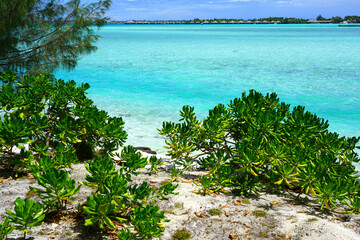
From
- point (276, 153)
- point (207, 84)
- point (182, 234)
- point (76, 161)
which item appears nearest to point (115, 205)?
point (182, 234)

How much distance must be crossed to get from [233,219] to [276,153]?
0.76m

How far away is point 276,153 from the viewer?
117 inches

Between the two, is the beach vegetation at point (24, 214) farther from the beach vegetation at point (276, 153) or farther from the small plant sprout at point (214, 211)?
the beach vegetation at point (276, 153)

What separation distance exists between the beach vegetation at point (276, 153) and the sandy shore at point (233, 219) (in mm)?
145

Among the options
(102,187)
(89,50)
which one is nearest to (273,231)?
(102,187)

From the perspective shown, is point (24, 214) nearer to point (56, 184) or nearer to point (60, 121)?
point (56, 184)

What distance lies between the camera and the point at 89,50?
6.57 metres

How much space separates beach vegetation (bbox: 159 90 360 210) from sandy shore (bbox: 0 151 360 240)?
0.48 feet

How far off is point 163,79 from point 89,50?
365 inches

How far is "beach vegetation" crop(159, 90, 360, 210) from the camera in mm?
2881

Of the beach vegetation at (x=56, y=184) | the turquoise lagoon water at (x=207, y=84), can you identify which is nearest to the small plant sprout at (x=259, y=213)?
the beach vegetation at (x=56, y=184)

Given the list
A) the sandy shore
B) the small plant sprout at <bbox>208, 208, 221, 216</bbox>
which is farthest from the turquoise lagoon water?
the small plant sprout at <bbox>208, 208, 221, 216</bbox>

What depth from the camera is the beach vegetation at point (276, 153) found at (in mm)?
2881

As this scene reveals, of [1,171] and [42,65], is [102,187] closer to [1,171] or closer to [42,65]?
[1,171]
